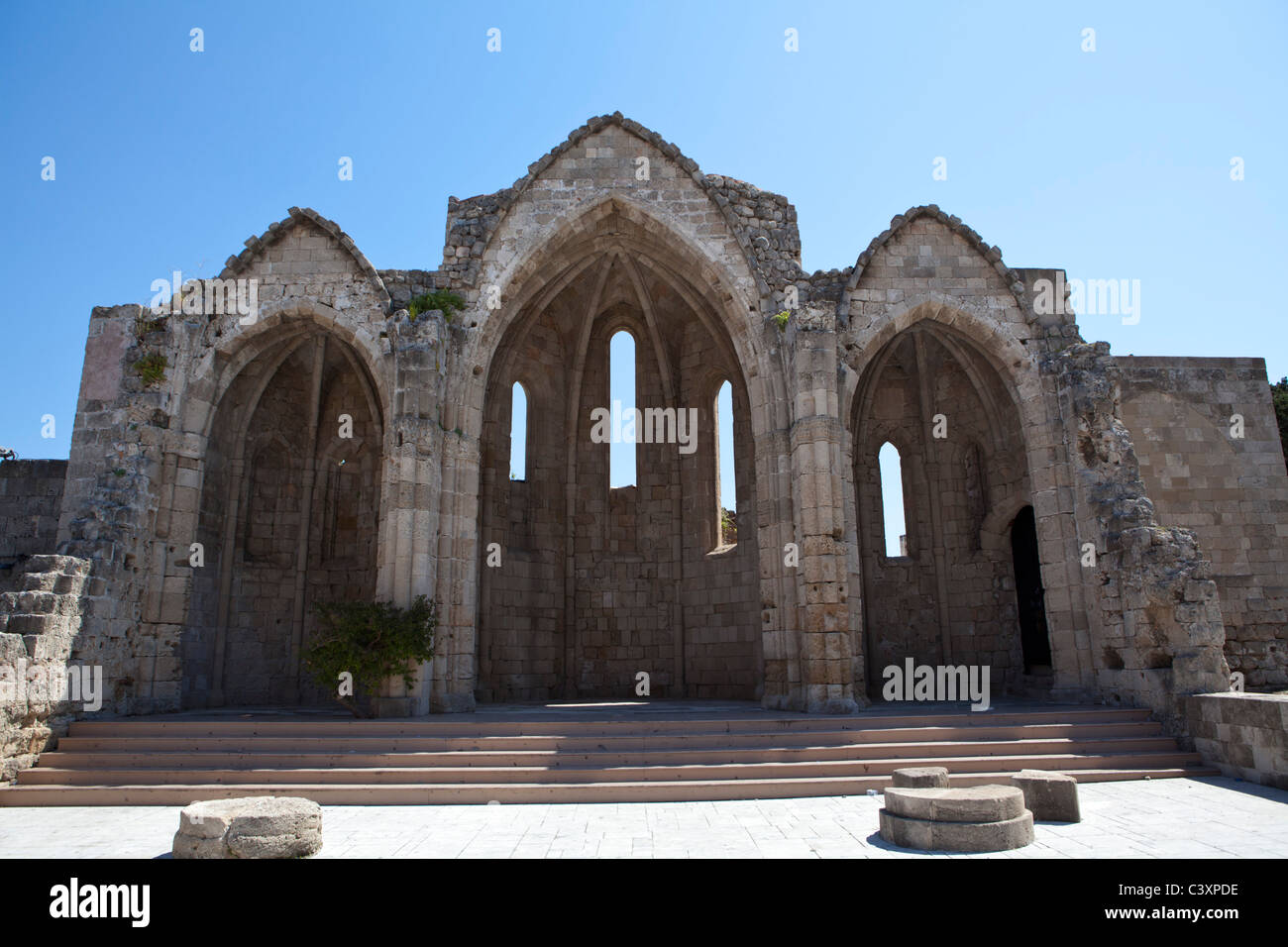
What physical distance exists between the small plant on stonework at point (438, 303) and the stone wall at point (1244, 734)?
464 inches

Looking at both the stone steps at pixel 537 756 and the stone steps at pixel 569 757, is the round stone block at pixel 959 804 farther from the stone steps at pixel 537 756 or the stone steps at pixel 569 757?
the stone steps at pixel 537 756

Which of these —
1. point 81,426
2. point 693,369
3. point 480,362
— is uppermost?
point 693,369

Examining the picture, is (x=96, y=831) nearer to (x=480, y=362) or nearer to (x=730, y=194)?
(x=480, y=362)

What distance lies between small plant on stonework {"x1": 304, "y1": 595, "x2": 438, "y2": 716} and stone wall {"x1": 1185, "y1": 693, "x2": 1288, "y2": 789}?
9.94m

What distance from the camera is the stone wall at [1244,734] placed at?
323 inches

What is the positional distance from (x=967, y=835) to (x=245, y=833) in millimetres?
5081

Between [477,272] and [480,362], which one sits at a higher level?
[477,272]

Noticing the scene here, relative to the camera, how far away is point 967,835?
18.7 ft

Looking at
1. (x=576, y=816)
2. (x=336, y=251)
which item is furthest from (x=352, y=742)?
(x=336, y=251)

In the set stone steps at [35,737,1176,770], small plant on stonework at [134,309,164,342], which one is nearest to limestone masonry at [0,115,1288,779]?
small plant on stonework at [134,309,164,342]

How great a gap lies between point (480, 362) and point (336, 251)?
3179mm

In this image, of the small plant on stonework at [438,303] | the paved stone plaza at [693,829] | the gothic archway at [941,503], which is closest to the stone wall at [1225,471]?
the gothic archway at [941,503]

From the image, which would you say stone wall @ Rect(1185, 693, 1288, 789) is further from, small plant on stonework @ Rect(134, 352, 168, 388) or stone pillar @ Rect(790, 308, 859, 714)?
small plant on stonework @ Rect(134, 352, 168, 388)

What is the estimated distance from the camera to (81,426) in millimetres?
12672
